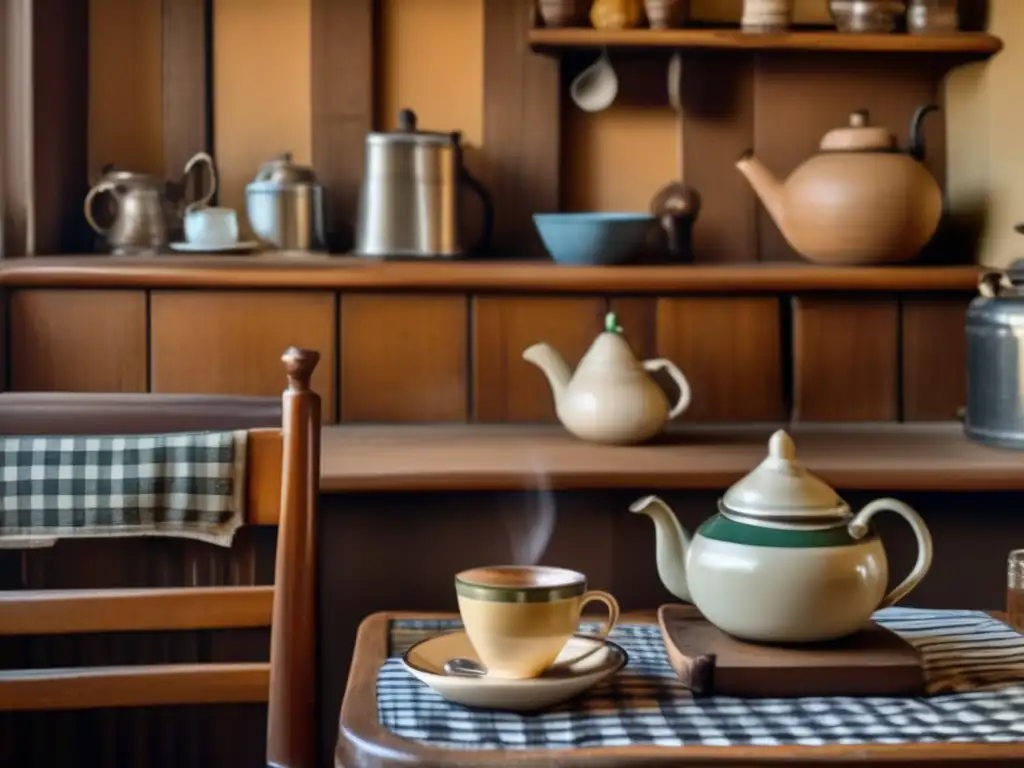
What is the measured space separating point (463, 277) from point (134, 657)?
70cm

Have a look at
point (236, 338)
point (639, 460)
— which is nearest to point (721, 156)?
point (639, 460)

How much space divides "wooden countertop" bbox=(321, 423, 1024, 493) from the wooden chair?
401mm

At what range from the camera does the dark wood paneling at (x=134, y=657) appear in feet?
5.49

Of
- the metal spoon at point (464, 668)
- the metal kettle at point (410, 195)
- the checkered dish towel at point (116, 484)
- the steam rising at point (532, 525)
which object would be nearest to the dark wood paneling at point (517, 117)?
the metal kettle at point (410, 195)

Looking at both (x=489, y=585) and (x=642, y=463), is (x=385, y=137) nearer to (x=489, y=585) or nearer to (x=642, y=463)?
(x=642, y=463)

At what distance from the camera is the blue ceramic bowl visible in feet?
6.68

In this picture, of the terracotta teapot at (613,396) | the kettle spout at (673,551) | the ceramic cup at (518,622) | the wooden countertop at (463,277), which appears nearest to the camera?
the ceramic cup at (518,622)

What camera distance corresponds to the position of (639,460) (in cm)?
176

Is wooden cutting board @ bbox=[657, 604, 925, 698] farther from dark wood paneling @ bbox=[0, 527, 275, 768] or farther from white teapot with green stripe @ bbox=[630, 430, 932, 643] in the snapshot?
dark wood paneling @ bbox=[0, 527, 275, 768]

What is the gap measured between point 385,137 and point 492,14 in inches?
11.8

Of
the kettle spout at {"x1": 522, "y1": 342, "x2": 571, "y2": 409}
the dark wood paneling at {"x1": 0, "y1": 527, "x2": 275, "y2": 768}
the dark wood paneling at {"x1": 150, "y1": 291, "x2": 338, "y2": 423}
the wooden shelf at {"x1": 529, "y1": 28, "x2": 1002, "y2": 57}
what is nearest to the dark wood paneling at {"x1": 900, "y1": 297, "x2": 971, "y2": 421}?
the wooden shelf at {"x1": 529, "y1": 28, "x2": 1002, "y2": 57}

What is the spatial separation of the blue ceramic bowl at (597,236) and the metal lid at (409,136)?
0.20 metres

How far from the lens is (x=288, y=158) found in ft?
7.29

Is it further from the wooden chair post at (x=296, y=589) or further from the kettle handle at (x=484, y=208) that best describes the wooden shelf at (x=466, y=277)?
the wooden chair post at (x=296, y=589)
